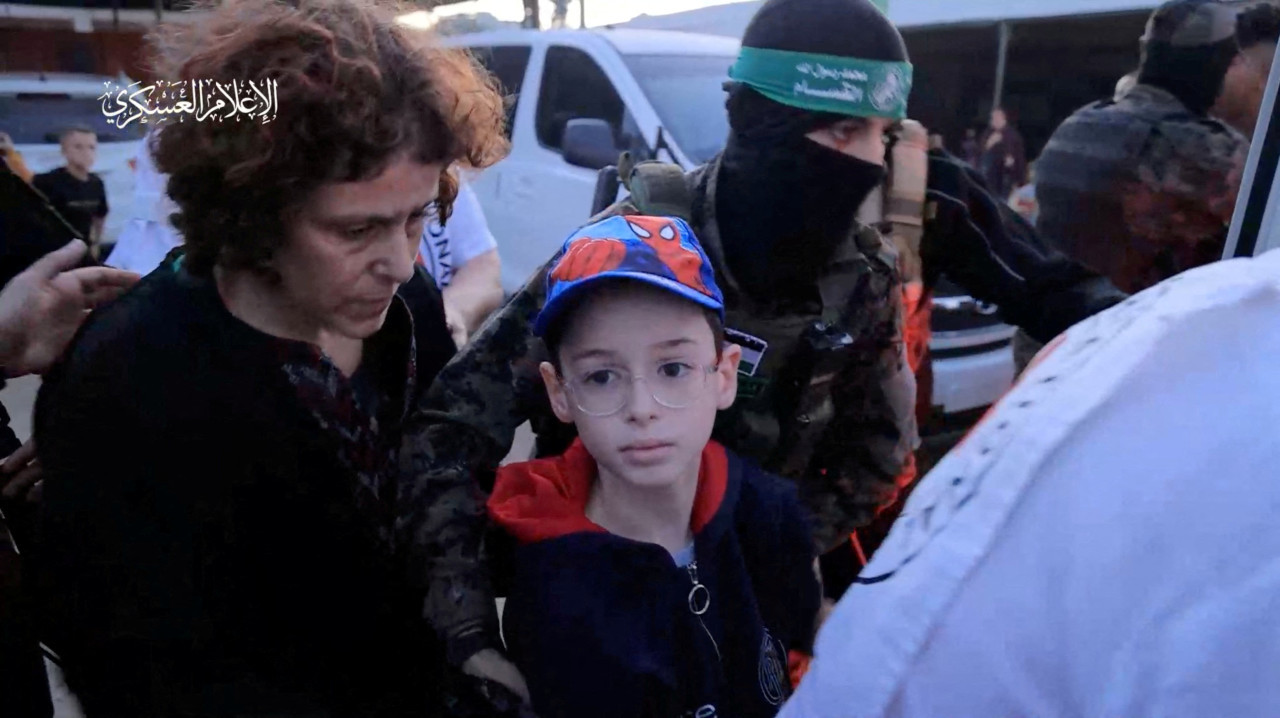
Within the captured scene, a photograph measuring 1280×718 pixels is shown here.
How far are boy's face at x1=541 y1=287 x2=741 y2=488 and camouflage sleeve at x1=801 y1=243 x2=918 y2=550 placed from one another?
2.12ft

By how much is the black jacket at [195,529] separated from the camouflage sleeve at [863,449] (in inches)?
37.9

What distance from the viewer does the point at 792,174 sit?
1.69m

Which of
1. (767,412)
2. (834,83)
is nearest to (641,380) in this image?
(767,412)

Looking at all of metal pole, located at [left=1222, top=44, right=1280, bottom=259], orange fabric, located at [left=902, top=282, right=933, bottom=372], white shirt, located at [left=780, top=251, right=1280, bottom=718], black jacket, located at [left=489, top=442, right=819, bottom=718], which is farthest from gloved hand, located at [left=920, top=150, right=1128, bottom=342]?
white shirt, located at [left=780, top=251, right=1280, bottom=718]

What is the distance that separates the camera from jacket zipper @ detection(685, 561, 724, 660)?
129 cm

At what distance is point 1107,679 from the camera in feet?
1.84

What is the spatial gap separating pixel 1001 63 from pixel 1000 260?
4038mm

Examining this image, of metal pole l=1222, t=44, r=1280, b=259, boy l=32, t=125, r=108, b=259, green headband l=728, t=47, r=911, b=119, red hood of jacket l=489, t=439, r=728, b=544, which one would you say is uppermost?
green headband l=728, t=47, r=911, b=119

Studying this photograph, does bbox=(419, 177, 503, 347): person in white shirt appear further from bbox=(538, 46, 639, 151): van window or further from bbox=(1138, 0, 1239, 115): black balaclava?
bbox=(1138, 0, 1239, 115): black balaclava

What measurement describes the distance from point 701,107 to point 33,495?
3685mm

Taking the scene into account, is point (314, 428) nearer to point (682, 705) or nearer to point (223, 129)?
point (223, 129)

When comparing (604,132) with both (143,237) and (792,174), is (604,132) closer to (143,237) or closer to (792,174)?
(143,237)

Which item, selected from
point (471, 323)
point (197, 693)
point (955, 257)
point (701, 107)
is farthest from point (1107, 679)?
point (701, 107)

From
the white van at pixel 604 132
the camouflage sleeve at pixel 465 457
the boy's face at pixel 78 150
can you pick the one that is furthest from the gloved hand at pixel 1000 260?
the boy's face at pixel 78 150
